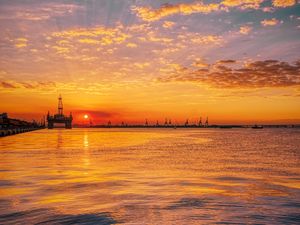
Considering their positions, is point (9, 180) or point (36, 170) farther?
point (36, 170)

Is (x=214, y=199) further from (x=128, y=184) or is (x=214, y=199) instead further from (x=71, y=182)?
(x=71, y=182)

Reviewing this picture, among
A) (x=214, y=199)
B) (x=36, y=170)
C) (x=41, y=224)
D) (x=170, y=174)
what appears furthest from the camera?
(x=36, y=170)

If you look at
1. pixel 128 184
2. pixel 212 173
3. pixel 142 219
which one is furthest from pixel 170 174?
pixel 142 219

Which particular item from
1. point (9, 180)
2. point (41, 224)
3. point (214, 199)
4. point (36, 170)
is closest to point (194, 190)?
point (214, 199)

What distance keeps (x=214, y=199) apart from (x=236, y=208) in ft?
5.74

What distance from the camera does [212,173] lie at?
21953 millimetres

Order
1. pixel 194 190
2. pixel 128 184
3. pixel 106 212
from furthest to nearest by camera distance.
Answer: pixel 128 184, pixel 194 190, pixel 106 212

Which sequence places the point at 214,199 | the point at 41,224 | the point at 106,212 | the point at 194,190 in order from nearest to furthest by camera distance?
the point at 41,224
the point at 106,212
the point at 214,199
the point at 194,190

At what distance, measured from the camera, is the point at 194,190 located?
50.8ft

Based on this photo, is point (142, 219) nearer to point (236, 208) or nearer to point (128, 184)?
point (236, 208)

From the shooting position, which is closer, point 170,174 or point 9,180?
point 9,180

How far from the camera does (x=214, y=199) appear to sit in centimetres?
1342

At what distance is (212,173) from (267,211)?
10.6 m

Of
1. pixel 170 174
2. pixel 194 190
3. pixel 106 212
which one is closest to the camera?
pixel 106 212
